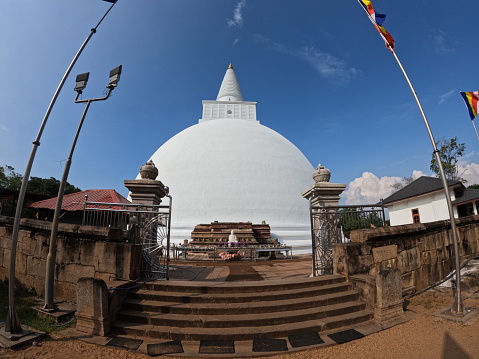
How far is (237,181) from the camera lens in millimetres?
16109

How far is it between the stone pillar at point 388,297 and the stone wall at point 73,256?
15.0ft

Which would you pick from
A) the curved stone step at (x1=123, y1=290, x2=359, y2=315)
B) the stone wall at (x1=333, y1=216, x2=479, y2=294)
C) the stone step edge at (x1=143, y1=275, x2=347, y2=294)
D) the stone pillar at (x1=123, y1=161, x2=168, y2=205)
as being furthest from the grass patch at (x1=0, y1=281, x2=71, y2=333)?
the stone wall at (x1=333, y1=216, x2=479, y2=294)

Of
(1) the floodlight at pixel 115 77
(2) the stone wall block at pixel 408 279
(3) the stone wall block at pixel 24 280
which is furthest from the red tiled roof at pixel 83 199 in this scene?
(2) the stone wall block at pixel 408 279

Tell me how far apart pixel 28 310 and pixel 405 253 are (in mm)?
8011

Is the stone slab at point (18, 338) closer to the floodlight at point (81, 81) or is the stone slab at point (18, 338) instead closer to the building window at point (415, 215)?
the floodlight at point (81, 81)

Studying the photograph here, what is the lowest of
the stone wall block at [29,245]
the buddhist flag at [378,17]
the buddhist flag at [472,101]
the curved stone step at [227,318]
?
the curved stone step at [227,318]

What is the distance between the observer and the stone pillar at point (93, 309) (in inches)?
142

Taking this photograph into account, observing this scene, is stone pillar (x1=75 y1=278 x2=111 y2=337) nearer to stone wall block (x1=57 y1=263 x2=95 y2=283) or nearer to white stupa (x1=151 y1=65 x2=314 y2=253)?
stone wall block (x1=57 y1=263 x2=95 y2=283)

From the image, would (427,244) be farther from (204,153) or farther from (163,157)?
(163,157)

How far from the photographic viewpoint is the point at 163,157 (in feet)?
61.6

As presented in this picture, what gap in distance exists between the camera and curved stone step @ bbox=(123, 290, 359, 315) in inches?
153

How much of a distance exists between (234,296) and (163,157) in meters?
16.3

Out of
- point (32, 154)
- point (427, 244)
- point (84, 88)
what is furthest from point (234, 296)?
point (427, 244)

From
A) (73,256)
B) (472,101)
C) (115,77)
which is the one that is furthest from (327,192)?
(73,256)
